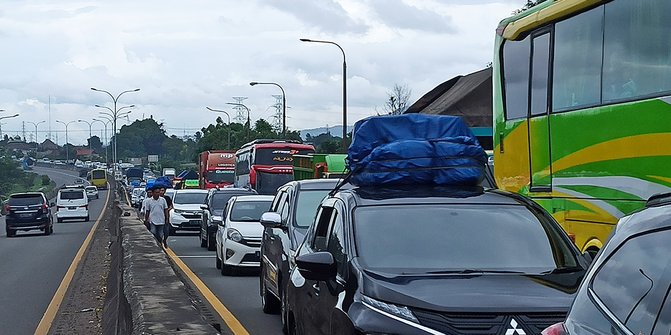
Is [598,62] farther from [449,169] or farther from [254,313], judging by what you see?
[254,313]

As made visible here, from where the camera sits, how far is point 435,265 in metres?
7.42

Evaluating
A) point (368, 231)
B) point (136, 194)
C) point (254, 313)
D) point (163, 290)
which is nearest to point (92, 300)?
point (254, 313)

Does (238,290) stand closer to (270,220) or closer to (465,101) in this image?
(270,220)

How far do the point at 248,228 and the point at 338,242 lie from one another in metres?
12.0

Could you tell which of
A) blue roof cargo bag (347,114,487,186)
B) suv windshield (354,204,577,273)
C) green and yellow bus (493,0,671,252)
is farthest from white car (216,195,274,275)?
suv windshield (354,204,577,273)

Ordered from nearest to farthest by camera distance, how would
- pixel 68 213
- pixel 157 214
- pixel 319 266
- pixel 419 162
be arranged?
pixel 319 266 < pixel 419 162 < pixel 157 214 < pixel 68 213

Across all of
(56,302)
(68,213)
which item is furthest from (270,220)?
(68,213)

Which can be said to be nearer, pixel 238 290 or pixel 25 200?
pixel 238 290

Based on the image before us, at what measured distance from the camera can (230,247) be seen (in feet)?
64.9

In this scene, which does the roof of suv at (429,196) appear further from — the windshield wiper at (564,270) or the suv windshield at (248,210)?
the suv windshield at (248,210)

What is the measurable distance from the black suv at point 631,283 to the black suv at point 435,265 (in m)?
2.12

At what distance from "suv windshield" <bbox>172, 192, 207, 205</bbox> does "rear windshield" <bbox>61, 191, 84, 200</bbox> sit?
21372 mm

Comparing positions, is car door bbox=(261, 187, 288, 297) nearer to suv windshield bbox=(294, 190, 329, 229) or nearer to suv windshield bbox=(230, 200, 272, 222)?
suv windshield bbox=(294, 190, 329, 229)

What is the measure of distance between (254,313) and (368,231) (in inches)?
268
